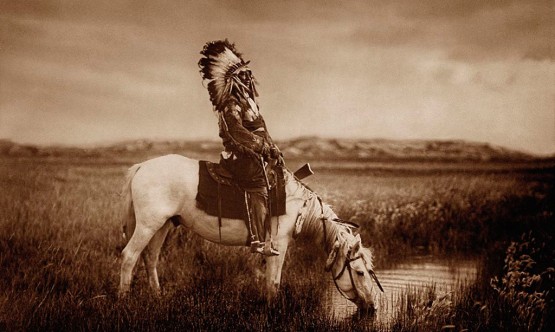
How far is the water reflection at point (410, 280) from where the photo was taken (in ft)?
14.0

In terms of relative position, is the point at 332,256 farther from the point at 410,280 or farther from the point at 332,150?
the point at 332,150

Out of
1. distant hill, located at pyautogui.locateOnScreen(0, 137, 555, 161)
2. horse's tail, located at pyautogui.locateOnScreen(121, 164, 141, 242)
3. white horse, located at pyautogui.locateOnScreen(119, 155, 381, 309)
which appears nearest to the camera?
white horse, located at pyautogui.locateOnScreen(119, 155, 381, 309)

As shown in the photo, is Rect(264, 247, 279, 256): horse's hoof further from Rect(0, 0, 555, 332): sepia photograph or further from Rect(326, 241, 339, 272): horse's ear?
Rect(326, 241, 339, 272): horse's ear

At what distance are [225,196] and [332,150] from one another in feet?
4.81

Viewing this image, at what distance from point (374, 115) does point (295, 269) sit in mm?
1491

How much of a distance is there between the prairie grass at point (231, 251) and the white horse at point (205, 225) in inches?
8.5

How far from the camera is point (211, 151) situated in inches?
193

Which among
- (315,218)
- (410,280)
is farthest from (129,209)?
(410,280)

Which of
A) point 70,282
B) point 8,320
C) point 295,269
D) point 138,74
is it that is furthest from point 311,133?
point 8,320

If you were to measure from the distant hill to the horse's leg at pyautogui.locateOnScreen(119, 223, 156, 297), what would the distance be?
1.05m

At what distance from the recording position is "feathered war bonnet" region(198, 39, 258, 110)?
4.09 metres

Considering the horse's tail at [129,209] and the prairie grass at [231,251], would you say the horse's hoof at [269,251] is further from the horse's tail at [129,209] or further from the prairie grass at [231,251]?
the horse's tail at [129,209]

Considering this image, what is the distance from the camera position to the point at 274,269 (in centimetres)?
409

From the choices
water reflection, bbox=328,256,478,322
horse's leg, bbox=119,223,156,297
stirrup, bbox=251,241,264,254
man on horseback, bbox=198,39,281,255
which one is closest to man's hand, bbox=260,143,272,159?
man on horseback, bbox=198,39,281,255
